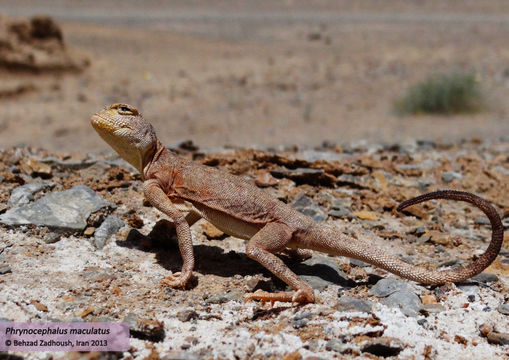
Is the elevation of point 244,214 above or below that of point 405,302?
above

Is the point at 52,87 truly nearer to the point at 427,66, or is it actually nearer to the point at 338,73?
the point at 338,73

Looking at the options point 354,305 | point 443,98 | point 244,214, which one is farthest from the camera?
point 443,98

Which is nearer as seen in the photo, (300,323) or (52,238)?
(300,323)

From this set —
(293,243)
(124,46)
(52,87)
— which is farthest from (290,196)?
(124,46)

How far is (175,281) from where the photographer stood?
5922mm

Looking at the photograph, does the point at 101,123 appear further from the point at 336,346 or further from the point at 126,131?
the point at 336,346

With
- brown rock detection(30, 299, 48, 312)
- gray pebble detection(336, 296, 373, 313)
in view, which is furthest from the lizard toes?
gray pebble detection(336, 296, 373, 313)

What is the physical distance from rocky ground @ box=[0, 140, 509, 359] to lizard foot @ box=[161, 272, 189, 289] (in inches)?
3.7

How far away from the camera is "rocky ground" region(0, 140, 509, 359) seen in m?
5.21

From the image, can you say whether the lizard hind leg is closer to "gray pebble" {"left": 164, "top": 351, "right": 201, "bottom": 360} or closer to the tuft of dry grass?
"gray pebble" {"left": 164, "top": 351, "right": 201, "bottom": 360}

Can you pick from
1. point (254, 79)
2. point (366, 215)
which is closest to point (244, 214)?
point (366, 215)

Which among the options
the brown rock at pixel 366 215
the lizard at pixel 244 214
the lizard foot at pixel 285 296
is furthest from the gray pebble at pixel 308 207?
the lizard foot at pixel 285 296

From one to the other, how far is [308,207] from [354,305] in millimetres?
2475

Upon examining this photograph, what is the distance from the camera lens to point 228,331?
17.4 ft
